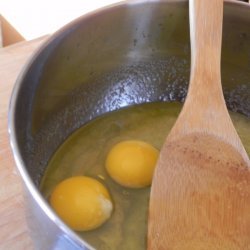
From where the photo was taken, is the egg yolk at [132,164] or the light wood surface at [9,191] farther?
the egg yolk at [132,164]

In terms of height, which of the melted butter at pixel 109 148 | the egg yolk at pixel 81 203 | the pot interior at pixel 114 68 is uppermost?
the pot interior at pixel 114 68

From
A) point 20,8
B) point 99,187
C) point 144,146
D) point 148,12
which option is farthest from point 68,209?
point 20,8

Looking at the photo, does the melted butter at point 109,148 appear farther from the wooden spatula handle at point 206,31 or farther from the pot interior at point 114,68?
the wooden spatula handle at point 206,31

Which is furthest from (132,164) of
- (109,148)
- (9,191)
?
(9,191)

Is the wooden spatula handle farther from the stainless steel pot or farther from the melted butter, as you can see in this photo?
the melted butter

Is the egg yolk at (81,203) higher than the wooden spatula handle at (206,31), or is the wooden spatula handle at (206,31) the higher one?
the wooden spatula handle at (206,31)

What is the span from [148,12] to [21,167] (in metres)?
0.40

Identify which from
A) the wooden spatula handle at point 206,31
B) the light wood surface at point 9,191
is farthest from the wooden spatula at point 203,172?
the light wood surface at point 9,191

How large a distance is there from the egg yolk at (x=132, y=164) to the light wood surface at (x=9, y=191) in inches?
5.9

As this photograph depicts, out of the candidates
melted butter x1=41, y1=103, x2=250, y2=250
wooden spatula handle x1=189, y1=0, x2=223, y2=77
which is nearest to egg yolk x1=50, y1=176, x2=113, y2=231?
melted butter x1=41, y1=103, x2=250, y2=250

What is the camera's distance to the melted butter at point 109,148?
2.23 feet

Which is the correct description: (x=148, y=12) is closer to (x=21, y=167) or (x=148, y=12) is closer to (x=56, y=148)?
(x=56, y=148)

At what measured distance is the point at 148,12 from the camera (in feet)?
2.53

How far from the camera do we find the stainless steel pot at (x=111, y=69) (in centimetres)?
65
